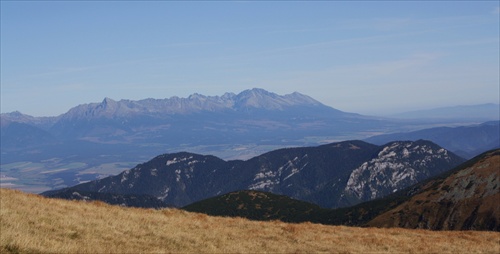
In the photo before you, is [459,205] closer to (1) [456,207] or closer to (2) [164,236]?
(1) [456,207]

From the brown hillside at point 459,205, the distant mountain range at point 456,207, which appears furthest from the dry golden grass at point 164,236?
the distant mountain range at point 456,207

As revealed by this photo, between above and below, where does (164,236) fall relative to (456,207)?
above

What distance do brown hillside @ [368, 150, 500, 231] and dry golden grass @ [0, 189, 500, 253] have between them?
190ft

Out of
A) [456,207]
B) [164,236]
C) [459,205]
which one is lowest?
[456,207]

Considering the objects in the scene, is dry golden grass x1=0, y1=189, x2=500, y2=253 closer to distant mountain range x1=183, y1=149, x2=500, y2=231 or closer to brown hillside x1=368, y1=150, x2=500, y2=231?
brown hillside x1=368, y1=150, x2=500, y2=231

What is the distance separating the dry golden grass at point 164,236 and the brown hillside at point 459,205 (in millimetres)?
57778

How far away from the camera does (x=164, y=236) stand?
22828 mm

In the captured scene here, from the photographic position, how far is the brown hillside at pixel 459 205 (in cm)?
8844

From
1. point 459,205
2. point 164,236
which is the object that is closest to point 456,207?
point 459,205

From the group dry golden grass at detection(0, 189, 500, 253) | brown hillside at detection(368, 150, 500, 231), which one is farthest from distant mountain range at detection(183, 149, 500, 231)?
dry golden grass at detection(0, 189, 500, 253)

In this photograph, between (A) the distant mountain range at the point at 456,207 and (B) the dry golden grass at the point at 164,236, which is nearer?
(B) the dry golden grass at the point at 164,236

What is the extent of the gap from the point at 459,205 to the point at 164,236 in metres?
93.0

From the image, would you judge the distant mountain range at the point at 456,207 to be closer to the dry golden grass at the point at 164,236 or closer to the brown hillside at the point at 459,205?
the brown hillside at the point at 459,205

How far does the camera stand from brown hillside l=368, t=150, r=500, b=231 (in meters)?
88.4
